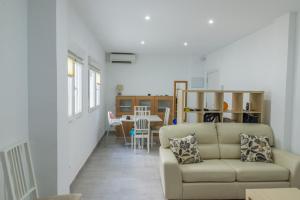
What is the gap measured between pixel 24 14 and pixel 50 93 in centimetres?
75

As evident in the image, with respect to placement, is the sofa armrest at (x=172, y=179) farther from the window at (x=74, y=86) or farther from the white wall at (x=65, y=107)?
the window at (x=74, y=86)

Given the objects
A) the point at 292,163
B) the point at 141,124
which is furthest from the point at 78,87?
the point at 292,163

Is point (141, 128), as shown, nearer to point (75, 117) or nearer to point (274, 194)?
point (75, 117)

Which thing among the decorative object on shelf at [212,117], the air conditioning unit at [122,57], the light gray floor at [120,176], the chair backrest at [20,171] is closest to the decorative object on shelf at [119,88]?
the air conditioning unit at [122,57]

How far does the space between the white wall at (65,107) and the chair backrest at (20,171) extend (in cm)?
29

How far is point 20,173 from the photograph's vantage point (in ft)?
5.66

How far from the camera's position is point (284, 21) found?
3.20 m

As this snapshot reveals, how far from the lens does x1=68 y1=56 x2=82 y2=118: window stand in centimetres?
312

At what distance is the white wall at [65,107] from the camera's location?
215cm

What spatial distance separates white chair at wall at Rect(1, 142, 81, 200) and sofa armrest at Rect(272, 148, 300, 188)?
2.65m

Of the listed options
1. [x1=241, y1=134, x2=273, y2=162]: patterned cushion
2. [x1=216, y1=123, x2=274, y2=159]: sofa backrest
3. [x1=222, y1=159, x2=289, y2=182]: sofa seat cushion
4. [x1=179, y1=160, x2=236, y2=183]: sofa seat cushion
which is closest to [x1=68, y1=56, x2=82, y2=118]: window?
[x1=179, y1=160, x2=236, y2=183]: sofa seat cushion

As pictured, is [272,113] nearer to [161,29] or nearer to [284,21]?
[284,21]

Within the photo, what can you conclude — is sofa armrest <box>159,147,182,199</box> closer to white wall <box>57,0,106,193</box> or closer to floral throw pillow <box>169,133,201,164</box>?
floral throw pillow <box>169,133,201,164</box>

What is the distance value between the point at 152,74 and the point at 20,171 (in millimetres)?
5673
